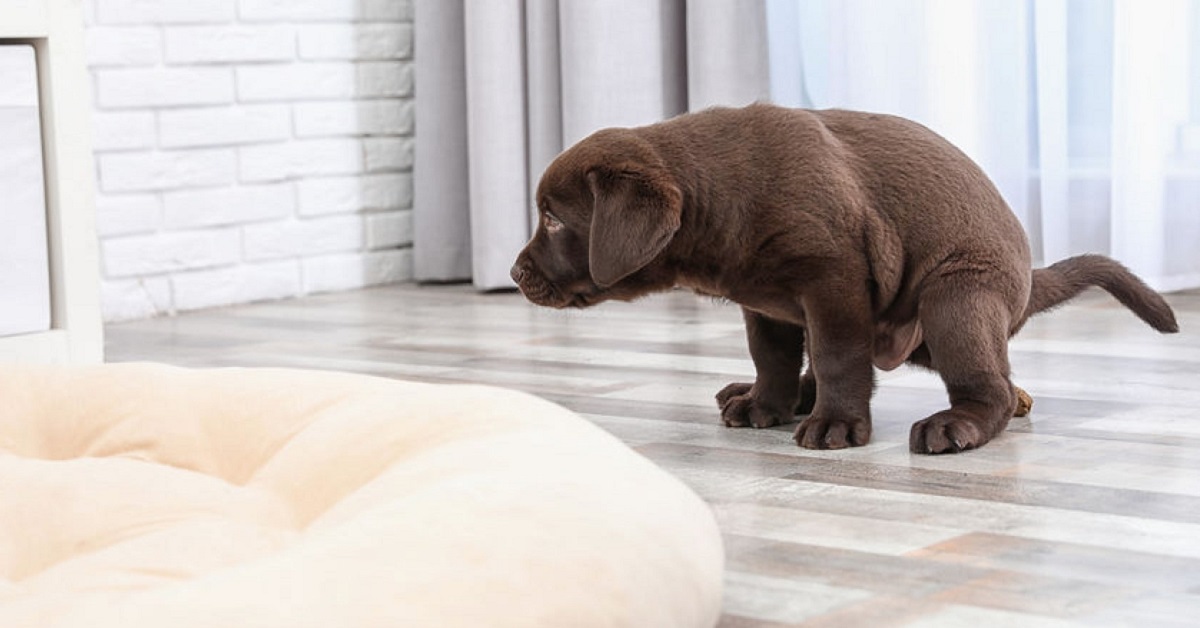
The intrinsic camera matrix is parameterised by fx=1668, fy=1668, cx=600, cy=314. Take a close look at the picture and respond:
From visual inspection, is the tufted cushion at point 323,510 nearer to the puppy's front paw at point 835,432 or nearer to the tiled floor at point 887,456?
the tiled floor at point 887,456

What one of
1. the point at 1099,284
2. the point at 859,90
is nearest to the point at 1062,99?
the point at 859,90

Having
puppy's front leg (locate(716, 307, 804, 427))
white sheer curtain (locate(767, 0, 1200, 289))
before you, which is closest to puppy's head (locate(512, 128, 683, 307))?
puppy's front leg (locate(716, 307, 804, 427))

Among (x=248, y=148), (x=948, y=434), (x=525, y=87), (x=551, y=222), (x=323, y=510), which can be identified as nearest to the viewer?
(x=323, y=510)

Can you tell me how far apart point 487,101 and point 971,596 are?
101 inches

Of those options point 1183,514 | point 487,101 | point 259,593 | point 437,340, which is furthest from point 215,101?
point 259,593

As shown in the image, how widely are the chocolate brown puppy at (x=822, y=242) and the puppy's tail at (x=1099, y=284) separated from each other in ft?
0.32

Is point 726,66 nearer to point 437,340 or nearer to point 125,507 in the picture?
point 437,340

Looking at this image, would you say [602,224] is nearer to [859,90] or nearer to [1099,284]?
[1099,284]

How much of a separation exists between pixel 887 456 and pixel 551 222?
19.6 inches

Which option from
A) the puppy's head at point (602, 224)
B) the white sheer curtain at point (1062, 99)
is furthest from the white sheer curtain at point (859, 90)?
the puppy's head at point (602, 224)

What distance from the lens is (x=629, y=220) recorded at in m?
1.94

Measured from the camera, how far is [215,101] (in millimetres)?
3594

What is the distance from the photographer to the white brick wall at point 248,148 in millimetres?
3443

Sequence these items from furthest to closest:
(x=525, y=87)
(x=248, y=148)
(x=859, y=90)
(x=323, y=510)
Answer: (x=525, y=87), (x=248, y=148), (x=859, y=90), (x=323, y=510)
